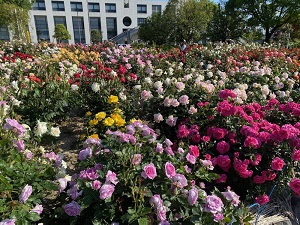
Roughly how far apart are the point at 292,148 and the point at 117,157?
5.19 feet

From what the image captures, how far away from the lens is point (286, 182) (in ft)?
8.04

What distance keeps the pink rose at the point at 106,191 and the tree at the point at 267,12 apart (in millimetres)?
30860

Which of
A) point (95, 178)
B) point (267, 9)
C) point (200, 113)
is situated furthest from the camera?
point (267, 9)

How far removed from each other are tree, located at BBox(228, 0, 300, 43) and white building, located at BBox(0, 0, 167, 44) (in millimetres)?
30133

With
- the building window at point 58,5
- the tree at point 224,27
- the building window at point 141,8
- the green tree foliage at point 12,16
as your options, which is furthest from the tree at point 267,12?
the building window at point 58,5

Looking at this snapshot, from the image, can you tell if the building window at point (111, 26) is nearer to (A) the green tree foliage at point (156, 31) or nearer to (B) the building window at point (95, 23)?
(B) the building window at point (95, 23)

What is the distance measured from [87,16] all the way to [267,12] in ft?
133

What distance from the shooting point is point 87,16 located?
2298 inches

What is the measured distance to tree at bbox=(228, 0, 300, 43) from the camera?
92.7ft

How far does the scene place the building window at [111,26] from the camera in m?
60.2

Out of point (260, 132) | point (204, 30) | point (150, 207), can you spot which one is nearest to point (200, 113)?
point (260, 132)

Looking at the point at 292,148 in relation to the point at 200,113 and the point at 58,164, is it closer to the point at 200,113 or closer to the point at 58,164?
the point at 200,113

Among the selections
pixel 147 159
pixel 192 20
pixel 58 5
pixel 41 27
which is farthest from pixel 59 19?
pixel 147 159

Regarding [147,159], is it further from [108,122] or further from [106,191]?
[108,122]
